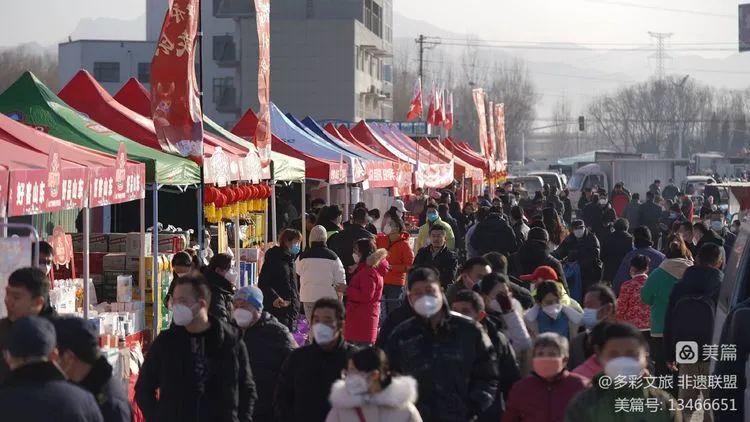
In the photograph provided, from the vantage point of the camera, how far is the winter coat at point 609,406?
6.03 meters

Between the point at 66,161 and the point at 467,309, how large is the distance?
183 inches

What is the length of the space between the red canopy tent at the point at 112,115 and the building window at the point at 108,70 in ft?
233

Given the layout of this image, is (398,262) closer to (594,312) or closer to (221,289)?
(221,289)

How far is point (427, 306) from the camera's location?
23.5 feet

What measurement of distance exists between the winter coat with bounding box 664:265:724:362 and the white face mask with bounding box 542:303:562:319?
1.83m

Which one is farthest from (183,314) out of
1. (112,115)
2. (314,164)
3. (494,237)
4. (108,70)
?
(108,70)

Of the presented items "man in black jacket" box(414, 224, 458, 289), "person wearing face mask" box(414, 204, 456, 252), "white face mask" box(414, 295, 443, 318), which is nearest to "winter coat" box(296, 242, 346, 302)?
"man in black jacket" box(414, 224, 458, 289)

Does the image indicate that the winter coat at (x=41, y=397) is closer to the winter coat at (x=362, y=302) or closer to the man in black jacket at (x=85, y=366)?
A: the man in black jacket at (x=85, y=366)

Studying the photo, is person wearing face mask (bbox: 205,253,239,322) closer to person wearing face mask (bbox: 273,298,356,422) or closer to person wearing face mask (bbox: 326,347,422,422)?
person wearing face mask (bbox: 273,298,356,422)

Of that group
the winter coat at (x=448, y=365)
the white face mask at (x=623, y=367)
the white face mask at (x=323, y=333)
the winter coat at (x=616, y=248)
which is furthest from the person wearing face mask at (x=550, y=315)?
the winter coat at (x=616, y=248)

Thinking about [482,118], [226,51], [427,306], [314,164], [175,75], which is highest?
[226,51]

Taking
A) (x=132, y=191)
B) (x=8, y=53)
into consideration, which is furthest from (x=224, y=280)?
(x=8, y=53)

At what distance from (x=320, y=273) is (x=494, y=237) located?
4.34m

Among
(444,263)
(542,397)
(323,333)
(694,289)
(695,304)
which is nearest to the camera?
(542,397)
